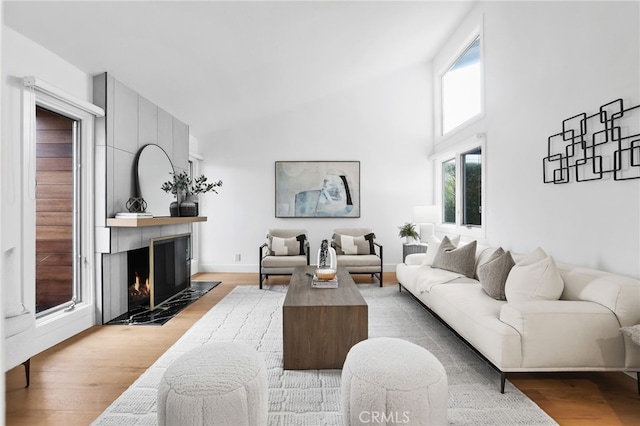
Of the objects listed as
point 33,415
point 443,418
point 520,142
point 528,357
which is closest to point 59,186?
point 33,415

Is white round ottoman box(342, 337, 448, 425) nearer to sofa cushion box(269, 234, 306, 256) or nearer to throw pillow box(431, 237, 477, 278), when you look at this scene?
throw pillow box(431, 237, 477, 278)

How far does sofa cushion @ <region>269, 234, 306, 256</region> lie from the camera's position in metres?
5.35

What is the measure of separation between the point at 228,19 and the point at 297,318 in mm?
2725

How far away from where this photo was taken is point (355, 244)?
546 centimetres

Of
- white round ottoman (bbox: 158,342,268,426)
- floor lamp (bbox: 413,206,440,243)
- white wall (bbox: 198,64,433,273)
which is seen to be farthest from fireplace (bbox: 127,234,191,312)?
floor lamp (bbox: 413,206,440,243)

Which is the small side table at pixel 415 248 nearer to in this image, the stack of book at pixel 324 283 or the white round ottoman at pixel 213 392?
the stack of book at pixel 324 283

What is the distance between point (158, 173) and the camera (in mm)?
4246

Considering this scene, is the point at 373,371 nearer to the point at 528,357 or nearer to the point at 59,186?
the point at 528,357

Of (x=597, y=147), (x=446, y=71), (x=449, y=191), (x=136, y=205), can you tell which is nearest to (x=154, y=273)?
(x=136, y=205)

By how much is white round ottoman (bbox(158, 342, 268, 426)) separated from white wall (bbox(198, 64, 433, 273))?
4569mm

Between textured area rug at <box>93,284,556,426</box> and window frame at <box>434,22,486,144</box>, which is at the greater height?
window frame at <box>434,22,486,144</box>

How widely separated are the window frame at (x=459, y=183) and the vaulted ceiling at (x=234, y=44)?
173 centimetres

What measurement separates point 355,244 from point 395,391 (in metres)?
4.02

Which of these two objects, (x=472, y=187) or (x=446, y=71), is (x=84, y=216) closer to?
(x=472, y=187)
